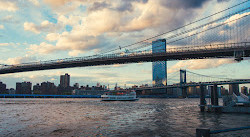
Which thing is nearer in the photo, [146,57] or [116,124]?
[116,124]

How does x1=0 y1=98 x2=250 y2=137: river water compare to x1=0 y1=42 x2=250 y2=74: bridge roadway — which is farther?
x1=0 y1=42 x2=250 y2=74: bridge roadway

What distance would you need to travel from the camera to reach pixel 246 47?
129 feet

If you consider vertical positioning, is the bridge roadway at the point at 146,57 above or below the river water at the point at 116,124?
above

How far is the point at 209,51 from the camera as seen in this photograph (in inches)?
1732

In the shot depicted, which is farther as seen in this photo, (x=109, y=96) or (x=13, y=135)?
(x=109, y=96)

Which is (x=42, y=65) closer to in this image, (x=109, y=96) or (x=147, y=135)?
(x=109, y=96)

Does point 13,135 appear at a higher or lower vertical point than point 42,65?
lower

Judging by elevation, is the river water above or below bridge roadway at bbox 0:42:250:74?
below

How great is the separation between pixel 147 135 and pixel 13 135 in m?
10.7

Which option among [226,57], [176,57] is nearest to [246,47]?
[226,57]

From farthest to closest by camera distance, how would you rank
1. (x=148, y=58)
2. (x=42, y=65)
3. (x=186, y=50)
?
(x=42, y=65) → (x=148, y=58) → (x=186, y=50)

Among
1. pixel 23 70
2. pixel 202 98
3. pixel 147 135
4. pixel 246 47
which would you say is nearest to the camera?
pixel 147 135

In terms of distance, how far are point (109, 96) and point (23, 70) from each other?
40172 millimetres

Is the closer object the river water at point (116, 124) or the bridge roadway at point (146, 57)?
the river water at point (116, 124)
